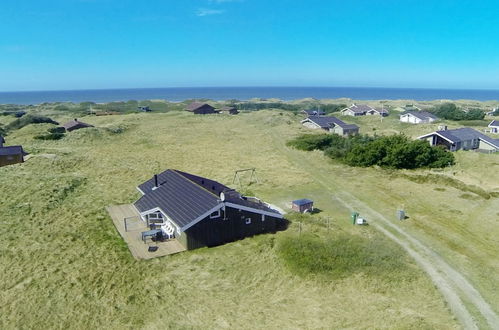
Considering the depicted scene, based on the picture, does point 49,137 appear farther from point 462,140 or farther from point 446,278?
point 462,140

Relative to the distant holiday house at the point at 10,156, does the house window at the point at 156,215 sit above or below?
below

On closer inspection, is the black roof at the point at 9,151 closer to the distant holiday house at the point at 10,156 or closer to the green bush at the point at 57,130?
the distant holiday house at the point at 10,156

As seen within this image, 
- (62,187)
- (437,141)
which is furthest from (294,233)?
(437,141)

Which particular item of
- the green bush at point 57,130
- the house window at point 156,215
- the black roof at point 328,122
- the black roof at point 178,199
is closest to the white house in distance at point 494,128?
the black roof at point 328,122

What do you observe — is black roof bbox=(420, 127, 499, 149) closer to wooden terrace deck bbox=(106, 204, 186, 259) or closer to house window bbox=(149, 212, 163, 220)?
house window bbox=(149, 212, 163, 220)

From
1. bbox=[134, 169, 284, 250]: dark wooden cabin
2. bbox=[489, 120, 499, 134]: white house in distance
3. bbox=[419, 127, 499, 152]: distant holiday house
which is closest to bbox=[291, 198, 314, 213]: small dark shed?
bbox=[134, 169, 284, 250]: dark wooden cabin
